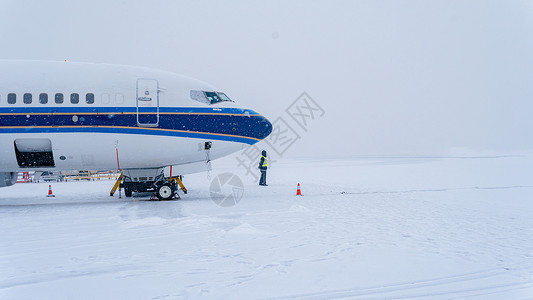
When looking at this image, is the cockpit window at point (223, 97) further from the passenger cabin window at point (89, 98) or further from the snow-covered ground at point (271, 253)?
the snow-covered ground at point (271, 253)

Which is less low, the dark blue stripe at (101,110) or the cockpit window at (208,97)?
the cockpit window at (208,97)

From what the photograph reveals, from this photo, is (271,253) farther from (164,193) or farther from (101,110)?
(101,110)

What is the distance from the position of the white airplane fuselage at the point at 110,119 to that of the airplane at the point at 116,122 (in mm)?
28

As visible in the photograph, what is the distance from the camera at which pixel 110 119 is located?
11562 millimetres

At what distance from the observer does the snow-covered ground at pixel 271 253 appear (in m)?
3.93

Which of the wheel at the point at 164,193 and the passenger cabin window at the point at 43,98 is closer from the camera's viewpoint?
the passenger cabin window at the point at 43,98

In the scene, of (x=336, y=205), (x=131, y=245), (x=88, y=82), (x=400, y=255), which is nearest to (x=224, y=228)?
(x=131, y=245)

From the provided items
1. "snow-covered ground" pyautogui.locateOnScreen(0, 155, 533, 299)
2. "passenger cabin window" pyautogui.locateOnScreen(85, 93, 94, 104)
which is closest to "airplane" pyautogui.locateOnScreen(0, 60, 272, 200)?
"passenger cabin window" pyautogui.locateOnScreen(85, 93, 94, 104)

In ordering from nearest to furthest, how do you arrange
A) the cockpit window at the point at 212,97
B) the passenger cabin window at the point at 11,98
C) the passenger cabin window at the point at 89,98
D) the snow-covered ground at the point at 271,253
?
1. the snow-covered ground at the point at 271,253
2. the passenger cabin window at the point at 11,98
3. the passenger cabin window at the point at 89,98
4. the cockpit window at the point at 212,97

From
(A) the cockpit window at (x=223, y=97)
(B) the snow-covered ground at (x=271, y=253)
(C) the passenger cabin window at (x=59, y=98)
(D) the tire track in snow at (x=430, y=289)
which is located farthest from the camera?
(A) the cockpit window at (x=223, y=97)

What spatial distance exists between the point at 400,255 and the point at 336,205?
533 cm

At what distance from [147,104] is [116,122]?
3.95 feet

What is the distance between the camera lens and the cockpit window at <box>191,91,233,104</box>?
12.5 metres

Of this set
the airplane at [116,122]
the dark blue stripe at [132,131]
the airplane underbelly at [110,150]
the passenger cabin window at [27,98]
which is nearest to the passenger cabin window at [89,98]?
the airplane at [116,122]
